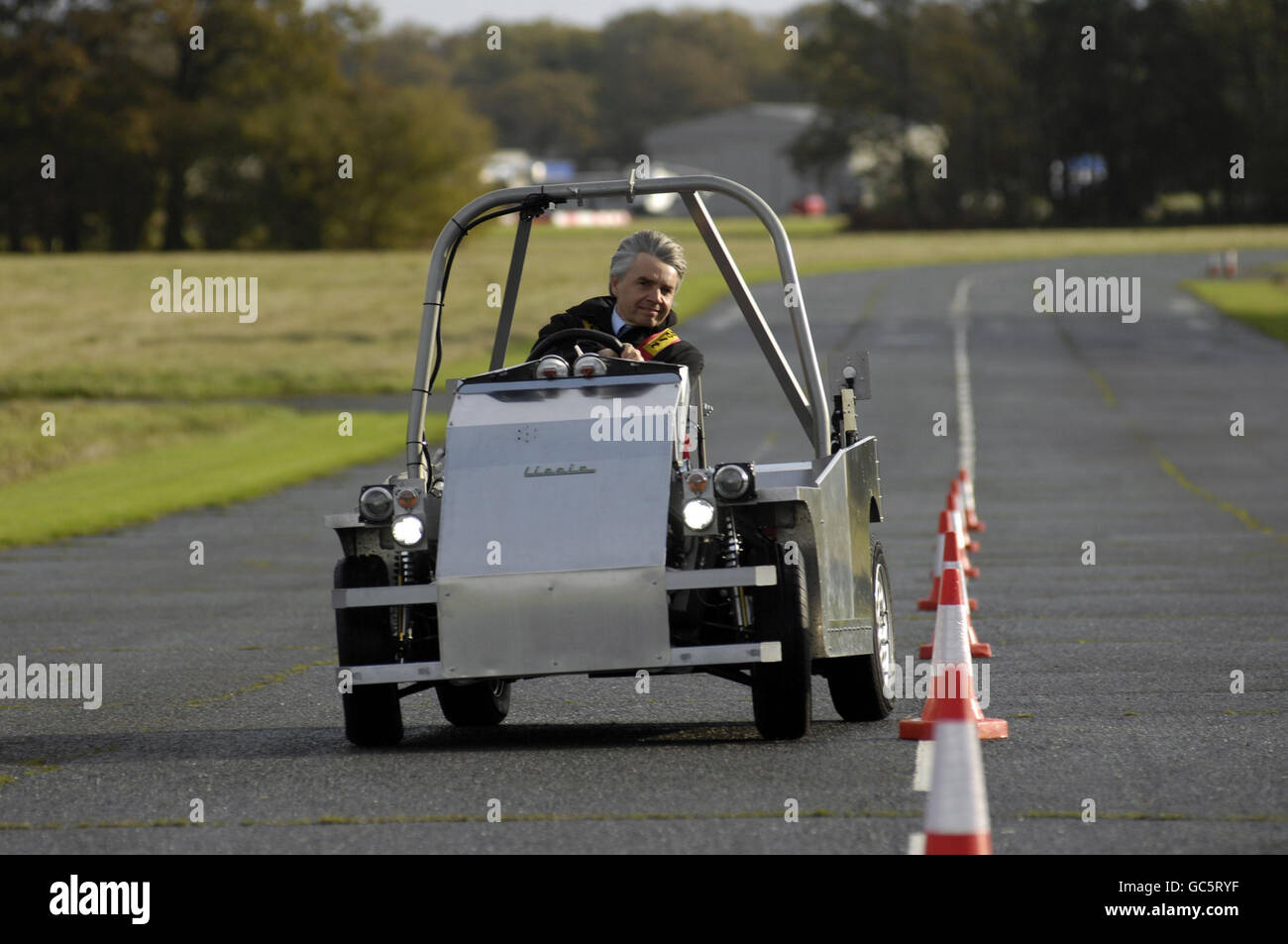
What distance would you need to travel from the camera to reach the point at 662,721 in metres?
9.62

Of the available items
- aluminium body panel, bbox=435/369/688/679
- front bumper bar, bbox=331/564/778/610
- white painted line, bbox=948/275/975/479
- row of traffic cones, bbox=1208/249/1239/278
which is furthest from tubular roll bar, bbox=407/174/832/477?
row of traffic cones, bbox=1208/249/1239/278

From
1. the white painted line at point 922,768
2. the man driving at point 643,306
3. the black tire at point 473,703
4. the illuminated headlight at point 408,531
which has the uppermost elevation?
the man driving at point 643,306

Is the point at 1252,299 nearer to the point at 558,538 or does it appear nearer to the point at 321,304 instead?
the point at 321,304

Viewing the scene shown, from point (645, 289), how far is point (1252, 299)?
5539 cm

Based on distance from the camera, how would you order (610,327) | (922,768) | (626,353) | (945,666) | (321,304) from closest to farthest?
(922,768) → (945,666) → (626,353) → (610,327) → (321,304)

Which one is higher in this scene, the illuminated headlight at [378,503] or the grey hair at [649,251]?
the grey hair at [649,251]

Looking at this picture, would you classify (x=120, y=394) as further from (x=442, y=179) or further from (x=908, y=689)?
(x=442, y=179)

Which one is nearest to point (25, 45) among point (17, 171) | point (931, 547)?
point (17, 171)

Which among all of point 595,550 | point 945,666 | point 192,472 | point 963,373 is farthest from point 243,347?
point 945,666

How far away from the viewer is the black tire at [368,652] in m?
8.59

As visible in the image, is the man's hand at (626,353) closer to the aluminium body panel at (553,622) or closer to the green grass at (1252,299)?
the aluminium body panel at (553,622)

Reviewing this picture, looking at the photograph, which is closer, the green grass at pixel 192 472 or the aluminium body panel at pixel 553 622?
the aluminium body panel at pixel 553 622

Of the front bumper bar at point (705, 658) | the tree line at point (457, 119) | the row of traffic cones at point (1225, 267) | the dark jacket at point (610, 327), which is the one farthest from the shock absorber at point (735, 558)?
the tree line at point (457, 119)
